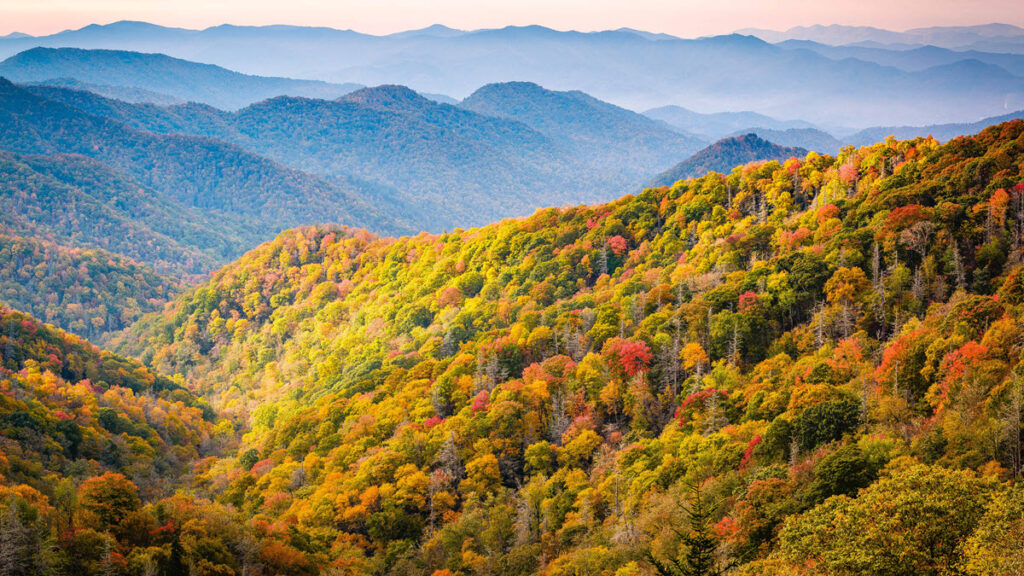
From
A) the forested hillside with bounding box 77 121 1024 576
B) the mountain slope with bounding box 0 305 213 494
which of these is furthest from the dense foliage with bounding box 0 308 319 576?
the forested hillside with bounding box 77 121 1024 576

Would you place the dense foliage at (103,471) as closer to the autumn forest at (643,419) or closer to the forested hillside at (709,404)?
the autumn forest at (643,419)

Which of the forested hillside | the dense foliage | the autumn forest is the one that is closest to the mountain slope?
the dense foliage

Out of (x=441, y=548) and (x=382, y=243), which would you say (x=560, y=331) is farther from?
(x=382, y=243)

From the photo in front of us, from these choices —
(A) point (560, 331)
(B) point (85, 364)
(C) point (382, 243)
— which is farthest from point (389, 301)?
(A) point (560, 331)

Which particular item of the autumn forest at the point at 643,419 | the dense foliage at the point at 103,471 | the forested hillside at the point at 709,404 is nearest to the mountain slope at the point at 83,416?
the dense foliage at the point at 103,471

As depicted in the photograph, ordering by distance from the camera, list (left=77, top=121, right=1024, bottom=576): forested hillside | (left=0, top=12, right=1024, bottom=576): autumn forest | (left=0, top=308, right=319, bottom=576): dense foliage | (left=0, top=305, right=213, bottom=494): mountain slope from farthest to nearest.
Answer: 1. (left=0, top=305, right=213, bottom=494): mountain slope
2. (left=0, top=308, right=319, bottom=576): dense foliage
3. (left=0, top=12, right=1024, bottom=576): autumn forest
4. (left=77, top=121, right=1024, bottom=576): forested hillside

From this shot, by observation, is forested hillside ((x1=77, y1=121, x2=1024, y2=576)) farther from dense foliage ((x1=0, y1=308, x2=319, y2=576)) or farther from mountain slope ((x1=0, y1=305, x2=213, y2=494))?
mountain slope ((x1=0, y1=305, x2=213, y2=494))

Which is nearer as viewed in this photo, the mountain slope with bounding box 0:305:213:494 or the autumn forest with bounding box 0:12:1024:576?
the autumn forest with bounding box 0:12:1024:576

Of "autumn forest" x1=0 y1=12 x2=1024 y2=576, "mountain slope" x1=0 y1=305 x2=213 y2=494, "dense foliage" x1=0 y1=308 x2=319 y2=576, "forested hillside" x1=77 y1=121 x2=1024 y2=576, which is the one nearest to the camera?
"forested hillside" x1=77 y1=121 x2=1024 y2=576
